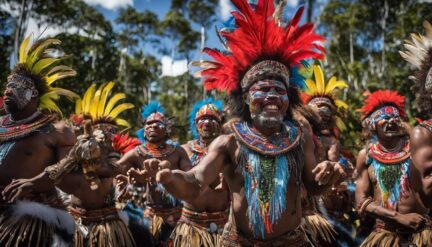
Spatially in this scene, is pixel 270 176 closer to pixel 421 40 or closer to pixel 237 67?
pixel 237 67

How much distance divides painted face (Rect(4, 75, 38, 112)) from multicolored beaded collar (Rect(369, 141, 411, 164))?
3.52 m

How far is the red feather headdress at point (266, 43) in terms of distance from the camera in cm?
308

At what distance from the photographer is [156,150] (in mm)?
6102

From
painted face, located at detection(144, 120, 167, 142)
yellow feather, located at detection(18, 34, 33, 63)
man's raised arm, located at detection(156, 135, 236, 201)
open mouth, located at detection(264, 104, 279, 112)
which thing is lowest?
painted face, located at detection(144, 120, 167, 142)

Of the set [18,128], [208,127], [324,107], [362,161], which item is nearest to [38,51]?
[18,128]

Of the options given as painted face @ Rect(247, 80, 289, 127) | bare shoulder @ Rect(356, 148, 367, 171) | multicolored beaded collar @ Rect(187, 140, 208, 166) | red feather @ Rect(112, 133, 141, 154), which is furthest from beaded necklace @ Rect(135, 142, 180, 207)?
painted face @ Rect(247, 80, 289, 127)

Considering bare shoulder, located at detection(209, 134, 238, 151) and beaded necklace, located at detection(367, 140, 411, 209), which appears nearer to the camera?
bare shoulder, located at detection(209, 134, 238, 151)

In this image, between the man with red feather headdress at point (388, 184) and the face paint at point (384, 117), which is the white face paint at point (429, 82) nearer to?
the man with red feather headdress at point (388, 184)

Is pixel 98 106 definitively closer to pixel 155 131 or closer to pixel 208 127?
pixel 155 131

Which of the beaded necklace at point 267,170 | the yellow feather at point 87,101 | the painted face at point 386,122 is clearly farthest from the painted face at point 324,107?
the beaded necklace at point 267,170

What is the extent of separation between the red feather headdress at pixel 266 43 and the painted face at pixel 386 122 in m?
1.90

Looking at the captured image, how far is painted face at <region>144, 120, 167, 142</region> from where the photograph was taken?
622cm

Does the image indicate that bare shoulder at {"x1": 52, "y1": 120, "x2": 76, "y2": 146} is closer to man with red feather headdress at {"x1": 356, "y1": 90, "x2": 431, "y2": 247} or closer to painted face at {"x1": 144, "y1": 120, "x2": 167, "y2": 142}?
painted face at {"x1": 144, "y1": 120, "x2": 167, "y2": 142}

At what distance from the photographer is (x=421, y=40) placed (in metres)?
3.64
